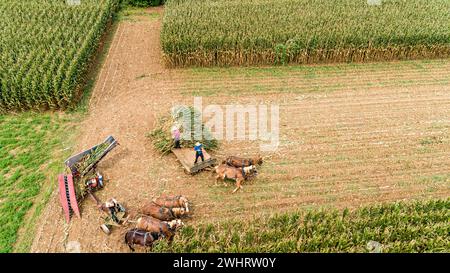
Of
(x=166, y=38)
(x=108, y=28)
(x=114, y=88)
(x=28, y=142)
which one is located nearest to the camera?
(x=28, y=142)

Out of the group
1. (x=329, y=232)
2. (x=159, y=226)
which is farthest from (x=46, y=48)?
(x=329, y=232)

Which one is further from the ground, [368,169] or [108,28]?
[108,28]

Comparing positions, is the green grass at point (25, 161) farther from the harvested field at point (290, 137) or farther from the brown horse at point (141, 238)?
the brown horse at point (141, 238)

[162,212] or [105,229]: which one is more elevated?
[162,212]

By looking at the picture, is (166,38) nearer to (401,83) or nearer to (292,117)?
(292,117)

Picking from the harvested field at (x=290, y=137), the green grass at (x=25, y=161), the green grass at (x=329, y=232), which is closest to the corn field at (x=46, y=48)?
the green grass at (x=25, y=161)

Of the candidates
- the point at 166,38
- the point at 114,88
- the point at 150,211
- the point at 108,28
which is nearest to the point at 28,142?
the point at 114,88

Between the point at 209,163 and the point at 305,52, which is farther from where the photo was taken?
the point at 305,52

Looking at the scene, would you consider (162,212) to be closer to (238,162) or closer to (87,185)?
(87,185)
